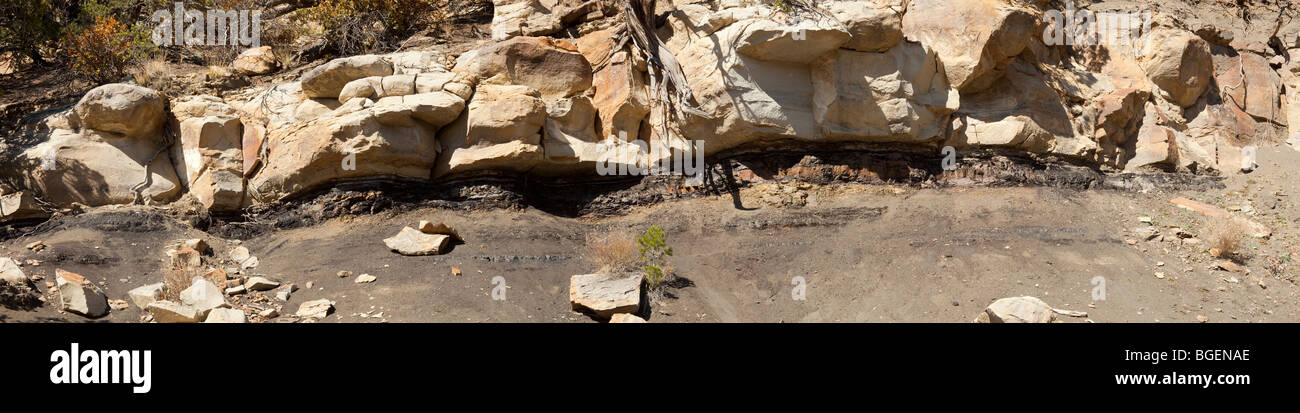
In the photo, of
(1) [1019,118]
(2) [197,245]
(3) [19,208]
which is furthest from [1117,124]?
(3) [19,208]

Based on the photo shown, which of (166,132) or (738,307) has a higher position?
(166,132)

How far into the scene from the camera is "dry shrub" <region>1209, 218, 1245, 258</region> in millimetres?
9307

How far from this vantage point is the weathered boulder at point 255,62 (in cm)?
1216

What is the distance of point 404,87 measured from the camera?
1082 centimetres

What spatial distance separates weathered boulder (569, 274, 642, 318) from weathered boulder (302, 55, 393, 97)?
4.38 m

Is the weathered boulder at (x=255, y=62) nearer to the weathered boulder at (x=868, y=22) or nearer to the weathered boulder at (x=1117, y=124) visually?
the weathered boulder at (x=868, y=22)

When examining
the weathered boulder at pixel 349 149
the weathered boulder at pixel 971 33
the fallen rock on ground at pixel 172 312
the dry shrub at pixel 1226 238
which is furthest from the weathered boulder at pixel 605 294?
the dry shrub at pixel 1226 238

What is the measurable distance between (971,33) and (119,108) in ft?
35.6

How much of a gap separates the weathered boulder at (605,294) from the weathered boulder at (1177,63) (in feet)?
29.6

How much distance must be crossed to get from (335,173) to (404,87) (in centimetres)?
136

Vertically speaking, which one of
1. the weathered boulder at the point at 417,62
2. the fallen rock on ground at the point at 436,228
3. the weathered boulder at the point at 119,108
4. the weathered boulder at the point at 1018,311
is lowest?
the fallen rock on ground at the point at 436,228

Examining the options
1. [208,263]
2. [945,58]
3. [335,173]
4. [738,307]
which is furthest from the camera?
[945,58]
